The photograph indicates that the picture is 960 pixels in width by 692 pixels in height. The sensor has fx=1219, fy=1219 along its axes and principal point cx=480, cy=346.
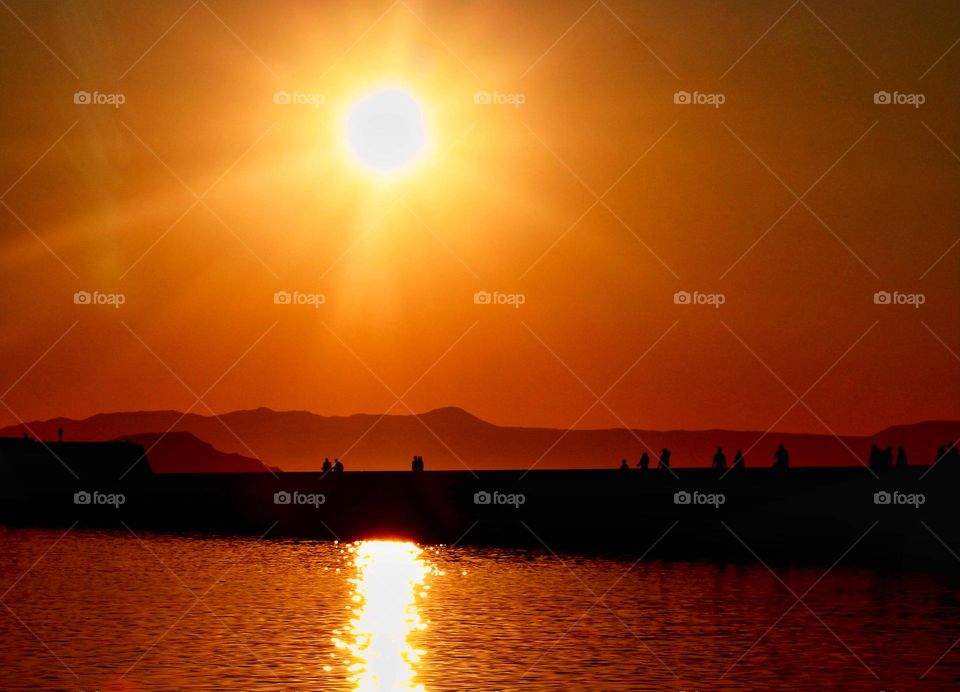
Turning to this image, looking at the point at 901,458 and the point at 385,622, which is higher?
the point at 901,458

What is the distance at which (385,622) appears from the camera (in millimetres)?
31219

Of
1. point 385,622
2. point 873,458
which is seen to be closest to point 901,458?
point 873,458

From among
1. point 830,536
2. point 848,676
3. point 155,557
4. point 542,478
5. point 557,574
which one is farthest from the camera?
point 542,478

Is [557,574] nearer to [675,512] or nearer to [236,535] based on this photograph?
[675,512]

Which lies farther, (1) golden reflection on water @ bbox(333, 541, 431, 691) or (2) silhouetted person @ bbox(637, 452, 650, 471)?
(2) silhouetted person @ bbox(637, 452, 650, 471)

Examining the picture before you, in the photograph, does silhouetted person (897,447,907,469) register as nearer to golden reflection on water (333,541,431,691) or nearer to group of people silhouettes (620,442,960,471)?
group of people silhouettes (620,442,960,471)

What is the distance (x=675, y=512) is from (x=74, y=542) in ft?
91.1

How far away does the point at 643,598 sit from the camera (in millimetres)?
36188

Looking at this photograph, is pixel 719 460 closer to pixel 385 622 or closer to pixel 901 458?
pixel 901 458

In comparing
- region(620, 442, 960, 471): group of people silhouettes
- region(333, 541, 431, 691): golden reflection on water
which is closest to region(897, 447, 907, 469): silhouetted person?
region(620, 442, 960, 471): group of people silhouettes

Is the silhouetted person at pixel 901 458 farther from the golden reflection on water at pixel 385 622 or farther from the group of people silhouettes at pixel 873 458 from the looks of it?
the golden reflection on water at pixel 385 622

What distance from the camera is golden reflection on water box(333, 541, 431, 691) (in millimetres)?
24156

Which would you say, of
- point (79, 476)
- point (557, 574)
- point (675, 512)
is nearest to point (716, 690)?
point (557, 574)

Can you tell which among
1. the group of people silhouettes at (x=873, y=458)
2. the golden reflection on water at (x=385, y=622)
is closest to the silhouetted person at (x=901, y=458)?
the group of people silhouettes at (x=873, y=458)
